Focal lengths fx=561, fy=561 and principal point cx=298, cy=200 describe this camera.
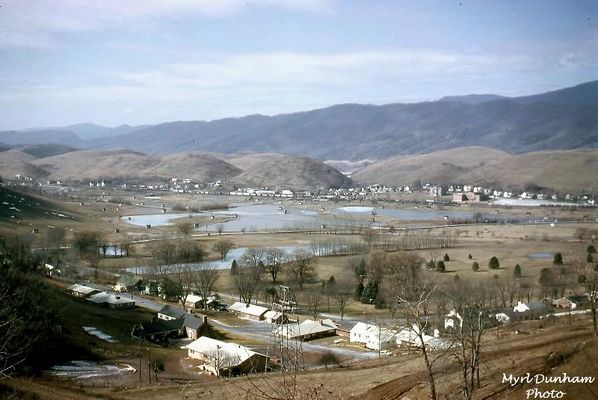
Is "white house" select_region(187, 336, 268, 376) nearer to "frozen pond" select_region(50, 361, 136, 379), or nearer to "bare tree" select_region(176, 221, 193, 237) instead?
"frozen pond" select_region(50, 361, 136, 379)

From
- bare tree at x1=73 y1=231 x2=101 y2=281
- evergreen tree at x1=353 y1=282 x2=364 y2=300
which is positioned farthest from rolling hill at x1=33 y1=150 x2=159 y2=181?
evergreen tree at x1=353 y1=282 x2=364 y2=300

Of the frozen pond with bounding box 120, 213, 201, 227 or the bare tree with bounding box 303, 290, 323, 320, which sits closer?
the bare tree with bounding box 303, 290, 323, 320

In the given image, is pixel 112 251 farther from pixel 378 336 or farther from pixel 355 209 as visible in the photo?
pixel 355 209

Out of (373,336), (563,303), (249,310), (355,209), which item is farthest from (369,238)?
(355,209)

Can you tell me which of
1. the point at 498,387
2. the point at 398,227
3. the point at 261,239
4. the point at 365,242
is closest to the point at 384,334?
the point at 498,387

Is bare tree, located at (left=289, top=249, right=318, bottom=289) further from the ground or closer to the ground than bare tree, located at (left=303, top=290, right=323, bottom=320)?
further from the ground

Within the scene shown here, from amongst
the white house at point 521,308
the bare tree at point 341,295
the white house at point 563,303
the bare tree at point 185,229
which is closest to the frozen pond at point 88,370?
the bare tree at point 341,295

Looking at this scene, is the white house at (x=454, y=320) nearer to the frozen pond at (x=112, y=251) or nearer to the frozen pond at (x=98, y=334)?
the frozen pond at (x=98, y=334)
